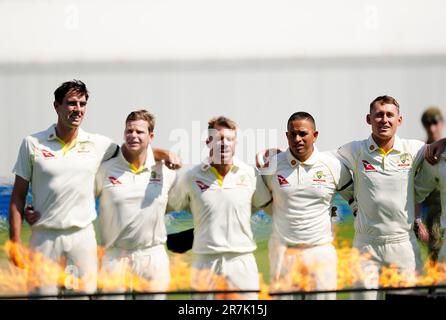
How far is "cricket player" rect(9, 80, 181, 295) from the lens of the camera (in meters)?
5.42

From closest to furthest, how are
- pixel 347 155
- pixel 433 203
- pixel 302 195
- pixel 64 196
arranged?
1. pixel 64 196
2. pixel 302 195
3. pixel 347 155
4. pixel 433 203

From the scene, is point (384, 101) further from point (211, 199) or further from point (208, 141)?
point (211, 199)

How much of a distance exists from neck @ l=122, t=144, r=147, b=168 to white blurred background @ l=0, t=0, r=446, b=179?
143 mm

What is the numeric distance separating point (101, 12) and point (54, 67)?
421 mm

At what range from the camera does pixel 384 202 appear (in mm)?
5551

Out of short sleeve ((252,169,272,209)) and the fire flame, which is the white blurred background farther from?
the fire flame

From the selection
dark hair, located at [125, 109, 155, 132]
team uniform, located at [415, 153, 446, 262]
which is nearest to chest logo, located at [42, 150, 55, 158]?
dark hair, located at [125, 109, 155, 132]

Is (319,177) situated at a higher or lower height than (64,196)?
higher

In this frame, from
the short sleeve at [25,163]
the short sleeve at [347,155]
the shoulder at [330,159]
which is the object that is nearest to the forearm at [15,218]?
the short sleeve at [25,163]

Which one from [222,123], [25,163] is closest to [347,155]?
[222,123]

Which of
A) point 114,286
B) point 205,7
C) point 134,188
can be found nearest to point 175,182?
point 134,188

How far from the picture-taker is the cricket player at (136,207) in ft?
17.8

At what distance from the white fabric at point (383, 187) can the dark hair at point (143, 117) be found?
116 cm

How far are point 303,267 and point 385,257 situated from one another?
0.50m
